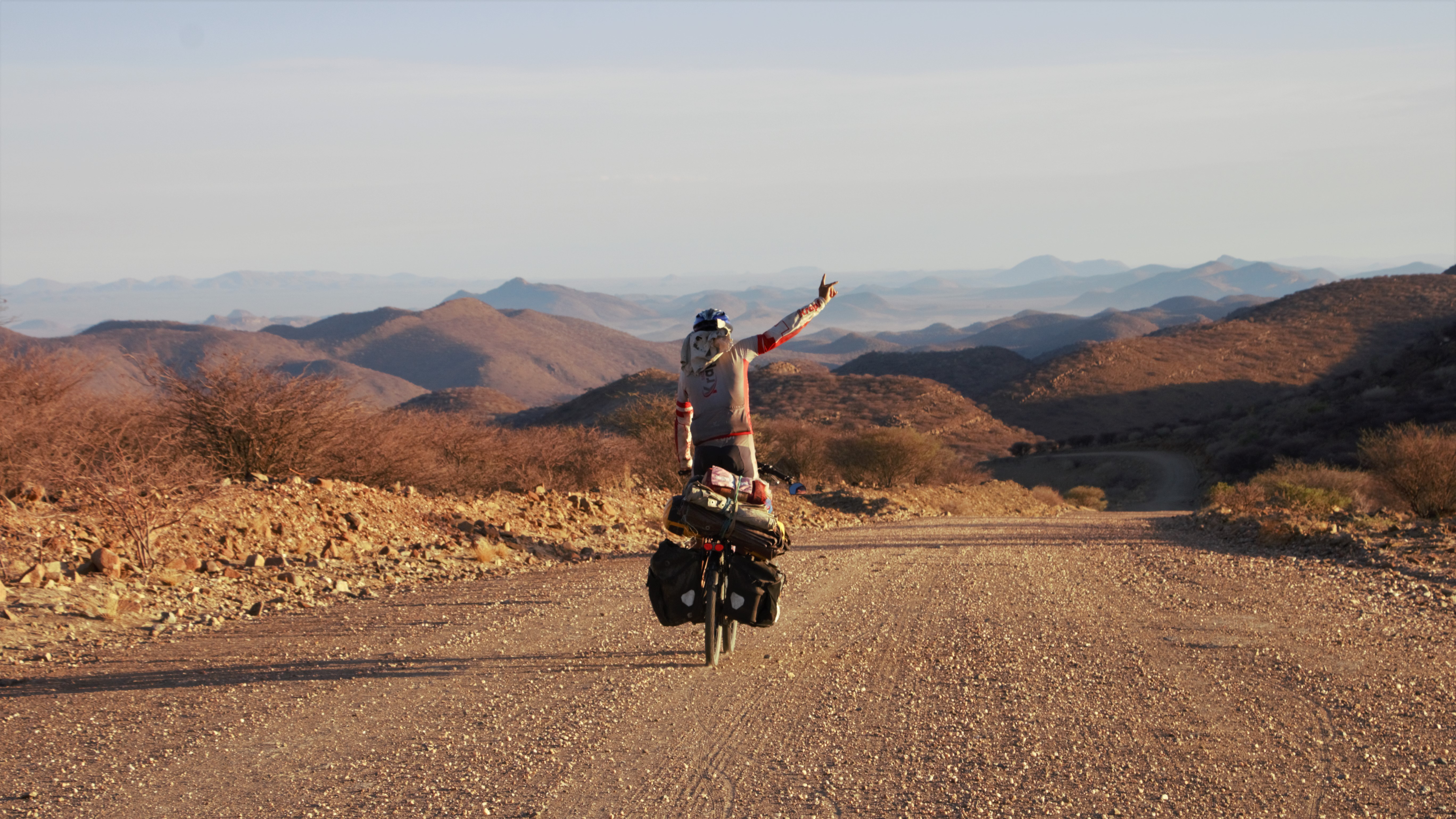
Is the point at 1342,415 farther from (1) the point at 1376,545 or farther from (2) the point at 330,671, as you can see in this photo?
(2) the point at 330,671

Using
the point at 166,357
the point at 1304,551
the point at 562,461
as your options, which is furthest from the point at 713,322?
the point at 166,357

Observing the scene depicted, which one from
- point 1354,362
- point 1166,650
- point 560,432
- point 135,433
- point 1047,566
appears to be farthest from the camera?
point 1354,362

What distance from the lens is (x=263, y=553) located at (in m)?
10.7

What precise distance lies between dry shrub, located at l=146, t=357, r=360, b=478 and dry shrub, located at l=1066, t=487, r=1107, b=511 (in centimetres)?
2845

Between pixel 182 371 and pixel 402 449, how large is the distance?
3747mm

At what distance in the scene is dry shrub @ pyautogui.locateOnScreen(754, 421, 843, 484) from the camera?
28109 millimetres

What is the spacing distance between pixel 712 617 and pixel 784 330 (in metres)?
1.98

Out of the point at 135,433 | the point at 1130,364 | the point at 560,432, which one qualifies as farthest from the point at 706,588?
the point at 1130,364

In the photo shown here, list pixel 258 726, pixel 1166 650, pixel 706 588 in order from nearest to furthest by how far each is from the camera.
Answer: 1. pixel 258 726
2. pixel 706 588
3. pixel 1166 650

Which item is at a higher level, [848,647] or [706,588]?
[706,588]

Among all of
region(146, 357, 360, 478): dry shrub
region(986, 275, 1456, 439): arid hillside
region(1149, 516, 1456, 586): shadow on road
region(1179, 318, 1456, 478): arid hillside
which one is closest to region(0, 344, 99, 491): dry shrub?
region(146, 357, 360, 478): dry shrub

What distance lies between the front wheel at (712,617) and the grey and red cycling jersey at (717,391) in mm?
781

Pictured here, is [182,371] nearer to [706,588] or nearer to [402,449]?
[402,449]

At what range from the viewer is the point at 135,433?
45.0ft
